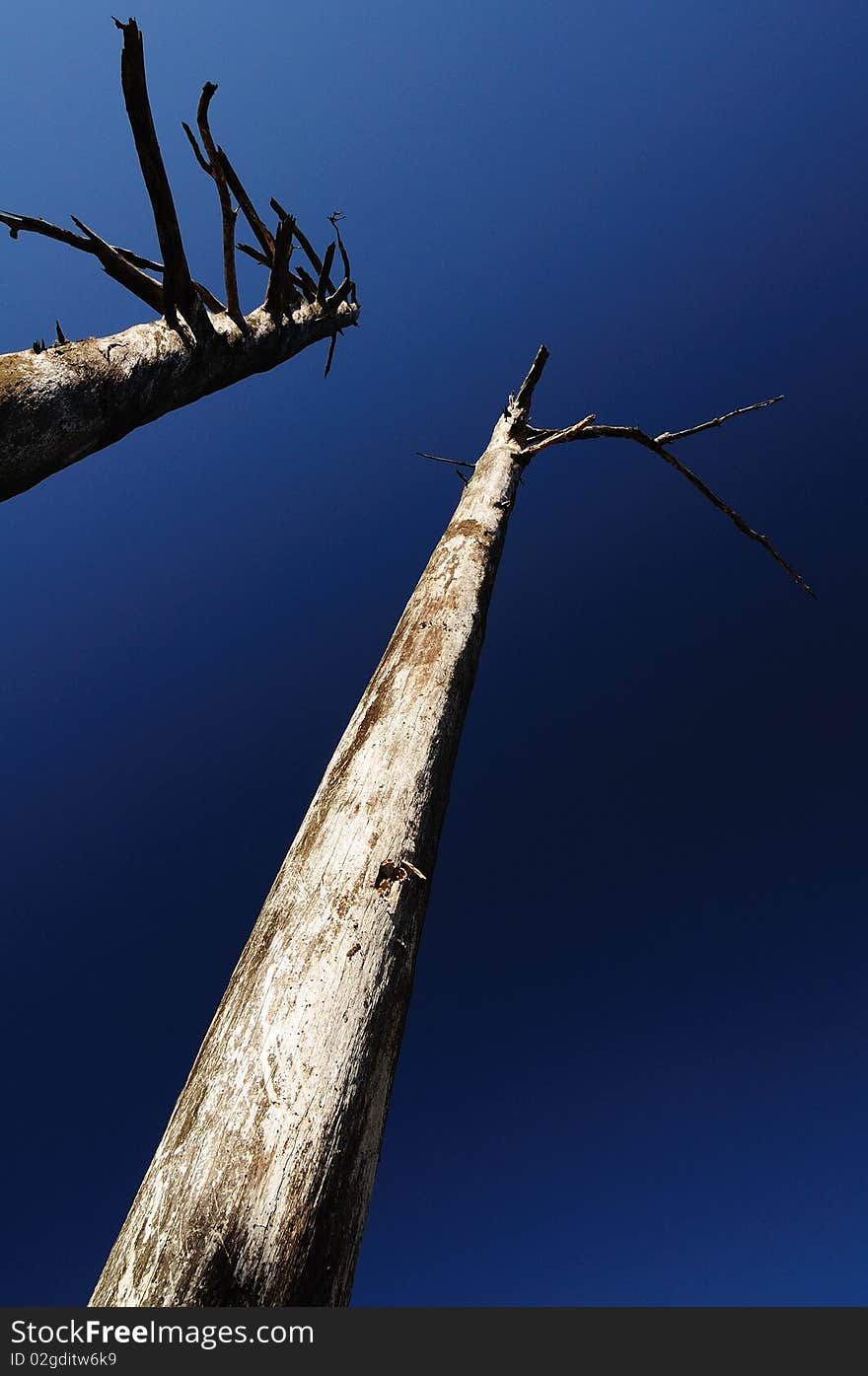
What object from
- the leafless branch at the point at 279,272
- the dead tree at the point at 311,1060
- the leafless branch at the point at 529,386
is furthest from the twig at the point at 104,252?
the dead tree at the point at 311,1060

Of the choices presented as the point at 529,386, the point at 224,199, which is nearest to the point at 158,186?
the point at 224,199

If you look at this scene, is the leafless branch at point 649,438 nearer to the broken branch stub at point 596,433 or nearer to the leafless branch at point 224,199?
the broken branch stub at point 596,433

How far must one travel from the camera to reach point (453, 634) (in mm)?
2191

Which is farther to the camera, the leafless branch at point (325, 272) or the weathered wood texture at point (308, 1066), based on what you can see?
the leafless branch at point (325, 272)

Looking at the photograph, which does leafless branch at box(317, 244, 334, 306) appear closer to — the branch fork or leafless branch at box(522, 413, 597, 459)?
the branch fork

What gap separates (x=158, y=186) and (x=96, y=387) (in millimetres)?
1074

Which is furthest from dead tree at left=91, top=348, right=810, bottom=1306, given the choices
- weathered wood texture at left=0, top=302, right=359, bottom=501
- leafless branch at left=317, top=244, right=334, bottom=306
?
leafless branch at left=317, top=244, right=334, bottom=306

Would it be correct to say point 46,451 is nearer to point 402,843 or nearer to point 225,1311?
point 402,843

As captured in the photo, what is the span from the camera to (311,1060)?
1.09 m

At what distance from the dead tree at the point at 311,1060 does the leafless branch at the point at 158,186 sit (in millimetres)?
2703

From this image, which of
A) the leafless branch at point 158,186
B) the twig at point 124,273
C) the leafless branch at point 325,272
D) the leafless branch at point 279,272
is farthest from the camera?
the leafless branch at point 325,272

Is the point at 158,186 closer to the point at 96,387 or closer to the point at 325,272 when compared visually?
the point at 96,387

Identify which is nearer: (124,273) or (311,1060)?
(311,1060)

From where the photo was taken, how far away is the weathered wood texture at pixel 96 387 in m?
2.33
